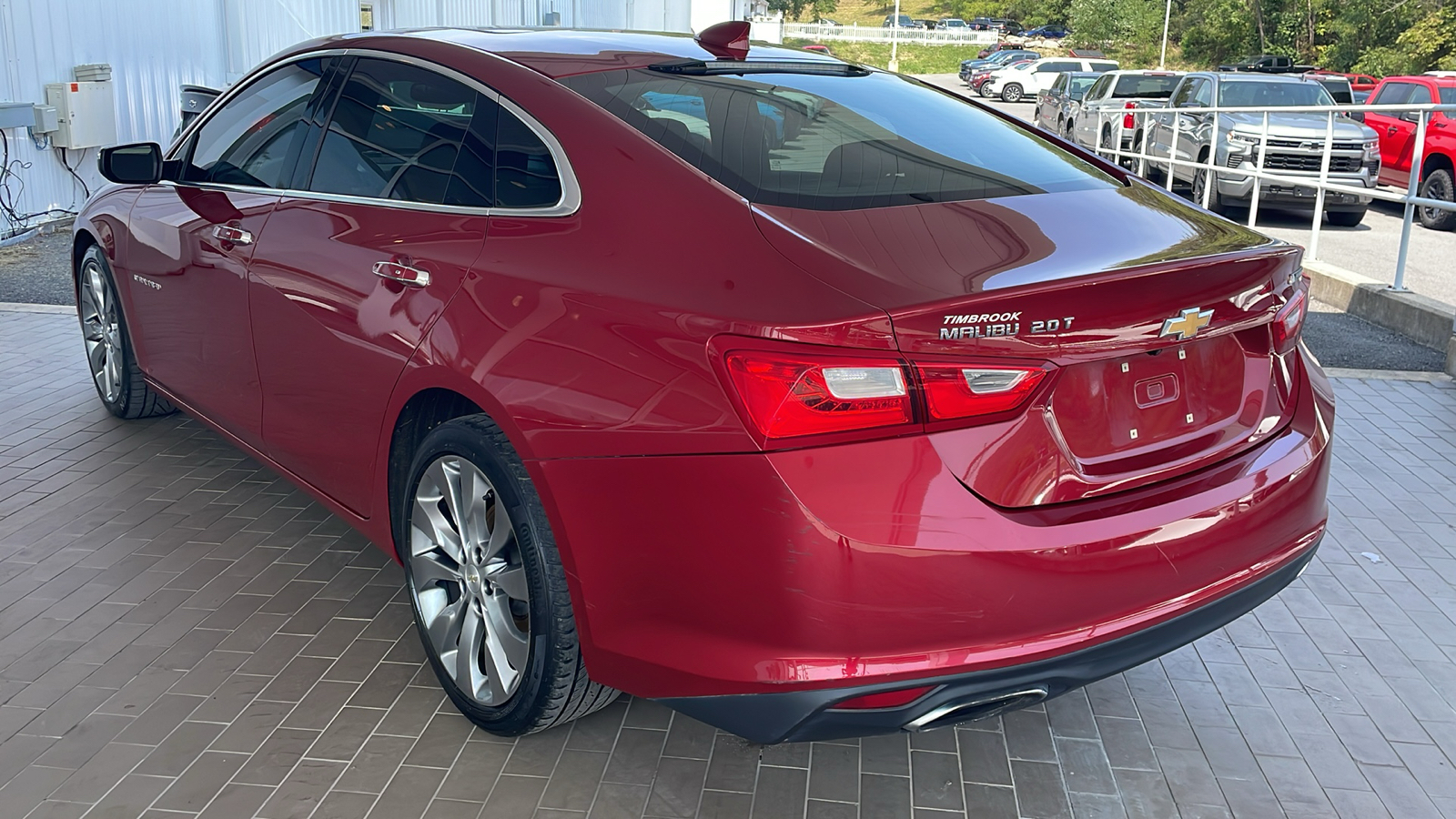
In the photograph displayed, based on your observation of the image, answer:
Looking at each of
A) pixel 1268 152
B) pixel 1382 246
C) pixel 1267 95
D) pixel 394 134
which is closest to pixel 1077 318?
pixel 394 134

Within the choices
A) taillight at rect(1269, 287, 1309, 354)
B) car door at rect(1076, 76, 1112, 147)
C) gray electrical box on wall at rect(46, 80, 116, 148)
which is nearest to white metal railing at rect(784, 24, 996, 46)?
car door at rect(1076, 76, 1112, 147)

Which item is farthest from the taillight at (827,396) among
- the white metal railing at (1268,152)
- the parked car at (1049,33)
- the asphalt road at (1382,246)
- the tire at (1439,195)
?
the parked car at (1049,33)

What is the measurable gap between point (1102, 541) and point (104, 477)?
13.0ft

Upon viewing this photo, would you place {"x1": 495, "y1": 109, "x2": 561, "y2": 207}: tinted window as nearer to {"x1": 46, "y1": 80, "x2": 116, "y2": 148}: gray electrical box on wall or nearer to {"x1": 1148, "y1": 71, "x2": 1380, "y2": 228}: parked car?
{"x1": 46, "y1": 80, "x2": 116, "y2": 148}: gray electrical box on wall

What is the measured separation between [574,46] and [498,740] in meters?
1.82

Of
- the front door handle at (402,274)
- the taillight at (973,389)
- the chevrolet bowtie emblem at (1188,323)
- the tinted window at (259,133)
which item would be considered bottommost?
the taillight at (973,389)

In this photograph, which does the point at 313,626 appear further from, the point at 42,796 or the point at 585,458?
the point at 585,458

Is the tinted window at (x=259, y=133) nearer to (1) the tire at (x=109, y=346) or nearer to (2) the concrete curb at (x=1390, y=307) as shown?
(1) the tire at (x=109, y=346)

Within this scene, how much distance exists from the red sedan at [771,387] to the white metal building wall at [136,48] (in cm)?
715

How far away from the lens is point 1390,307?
7.96 m

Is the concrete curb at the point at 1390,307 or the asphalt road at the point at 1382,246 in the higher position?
the concrete curb at the point at 1390,307

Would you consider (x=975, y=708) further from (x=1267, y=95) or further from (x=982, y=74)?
(x=982, y=74)

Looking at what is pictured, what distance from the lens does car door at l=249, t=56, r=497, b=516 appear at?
2.90 metres

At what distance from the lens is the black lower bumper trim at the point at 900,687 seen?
2205mm
